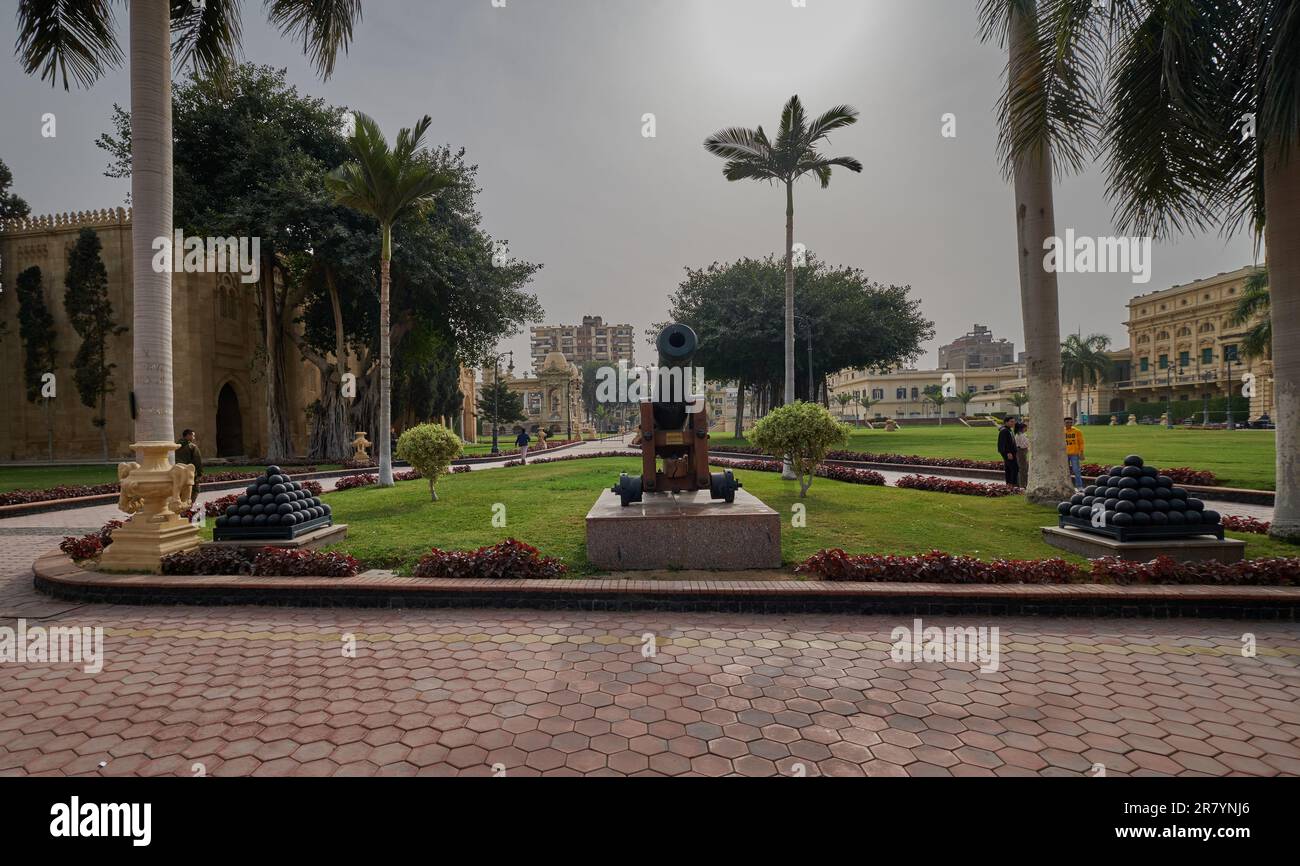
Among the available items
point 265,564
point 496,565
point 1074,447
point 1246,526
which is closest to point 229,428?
point 265,564

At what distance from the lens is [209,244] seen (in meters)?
22.1

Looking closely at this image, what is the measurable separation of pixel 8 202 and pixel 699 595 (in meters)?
48.6

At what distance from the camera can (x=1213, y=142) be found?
24.2 feet

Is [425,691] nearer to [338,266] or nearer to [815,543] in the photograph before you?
[815,543]

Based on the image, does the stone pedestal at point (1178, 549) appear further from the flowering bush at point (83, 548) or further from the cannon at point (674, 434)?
the flowering bush at point (83, 548)

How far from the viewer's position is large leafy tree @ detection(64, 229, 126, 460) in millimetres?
27719

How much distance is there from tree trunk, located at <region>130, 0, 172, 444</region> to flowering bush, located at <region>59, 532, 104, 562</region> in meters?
1.43

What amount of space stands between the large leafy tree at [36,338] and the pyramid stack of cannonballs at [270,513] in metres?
32.2

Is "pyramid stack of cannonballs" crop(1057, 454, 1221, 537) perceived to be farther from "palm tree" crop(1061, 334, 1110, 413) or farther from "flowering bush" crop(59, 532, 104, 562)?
"palm tree" crop(1061, 334, 1110, 413)

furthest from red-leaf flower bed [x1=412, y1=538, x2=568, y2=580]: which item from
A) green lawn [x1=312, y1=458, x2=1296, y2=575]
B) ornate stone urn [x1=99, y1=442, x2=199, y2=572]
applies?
ornate stone urn [x1=99, y1=442, x2=199, y2=572]

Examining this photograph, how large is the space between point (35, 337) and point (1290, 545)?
43237 mm

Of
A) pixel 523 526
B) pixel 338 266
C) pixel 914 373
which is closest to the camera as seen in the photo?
pixel 523 526

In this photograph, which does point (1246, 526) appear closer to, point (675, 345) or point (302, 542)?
point (675, 345)
